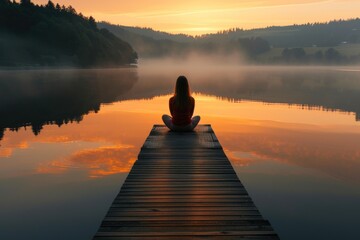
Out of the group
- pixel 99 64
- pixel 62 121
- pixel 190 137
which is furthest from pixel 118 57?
pixel 190 137

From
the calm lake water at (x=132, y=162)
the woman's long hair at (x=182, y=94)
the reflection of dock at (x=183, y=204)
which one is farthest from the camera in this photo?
the woman's long hair at (x=182, y=94)

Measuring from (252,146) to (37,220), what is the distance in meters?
11.5

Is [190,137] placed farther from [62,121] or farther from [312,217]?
[62,121]

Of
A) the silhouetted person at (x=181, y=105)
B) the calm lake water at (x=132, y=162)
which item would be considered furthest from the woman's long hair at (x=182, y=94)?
the calm lake water at (x=132, y=162)

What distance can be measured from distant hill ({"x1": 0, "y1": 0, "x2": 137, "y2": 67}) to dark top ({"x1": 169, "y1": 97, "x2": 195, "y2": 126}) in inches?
5012

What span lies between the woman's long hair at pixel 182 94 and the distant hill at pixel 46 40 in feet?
421

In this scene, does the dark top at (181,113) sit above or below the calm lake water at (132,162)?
above

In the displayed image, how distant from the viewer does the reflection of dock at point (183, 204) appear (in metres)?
7.08

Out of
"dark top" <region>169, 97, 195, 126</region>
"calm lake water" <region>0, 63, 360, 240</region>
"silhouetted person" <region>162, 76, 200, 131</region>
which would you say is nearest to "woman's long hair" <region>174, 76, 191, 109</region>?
"silhouetted person" <region>162, 76, 200, 131</region>

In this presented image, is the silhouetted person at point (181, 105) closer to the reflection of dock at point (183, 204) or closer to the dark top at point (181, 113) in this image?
the dark top at point (181, 113)

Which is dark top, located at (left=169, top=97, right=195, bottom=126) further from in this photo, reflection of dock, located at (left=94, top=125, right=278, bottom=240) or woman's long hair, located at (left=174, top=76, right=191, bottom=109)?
reflection of dock, located at (left=94, top=125, right=278, bottom=240)

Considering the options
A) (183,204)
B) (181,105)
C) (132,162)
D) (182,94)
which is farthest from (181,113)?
(183,204)

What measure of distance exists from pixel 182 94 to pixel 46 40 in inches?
5891

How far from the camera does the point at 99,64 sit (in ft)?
520
